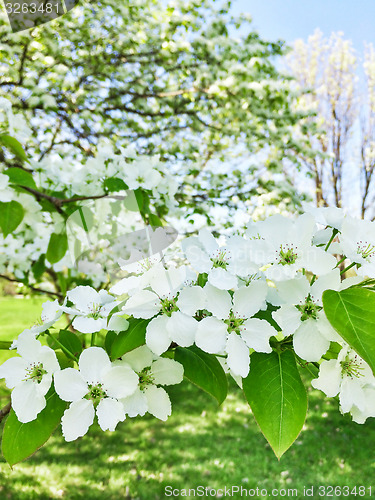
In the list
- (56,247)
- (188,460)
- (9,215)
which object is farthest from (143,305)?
(188,460)

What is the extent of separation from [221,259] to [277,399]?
269 millimetres

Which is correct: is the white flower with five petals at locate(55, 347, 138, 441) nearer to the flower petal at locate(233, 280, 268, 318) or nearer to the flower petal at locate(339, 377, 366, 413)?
the flower petal at locate(233, 280, 268, 318)

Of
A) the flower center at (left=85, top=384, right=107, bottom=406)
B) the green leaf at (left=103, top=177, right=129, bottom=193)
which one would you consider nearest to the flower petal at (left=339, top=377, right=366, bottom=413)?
the flower center at (left=85, top=384, right=107, bottom=406)

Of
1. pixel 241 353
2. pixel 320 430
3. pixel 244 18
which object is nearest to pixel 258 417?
pixel 241 353

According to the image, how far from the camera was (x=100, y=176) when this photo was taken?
196cm

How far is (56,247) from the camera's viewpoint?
1958 millimetres

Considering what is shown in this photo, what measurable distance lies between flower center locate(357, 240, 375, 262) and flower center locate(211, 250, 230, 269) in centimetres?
24

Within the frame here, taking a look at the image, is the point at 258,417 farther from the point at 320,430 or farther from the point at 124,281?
the point at 320,430

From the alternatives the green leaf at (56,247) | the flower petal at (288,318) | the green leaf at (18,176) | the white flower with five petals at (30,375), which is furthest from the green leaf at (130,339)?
the green leaf at (56,247)

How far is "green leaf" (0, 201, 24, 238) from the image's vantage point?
1585 mm

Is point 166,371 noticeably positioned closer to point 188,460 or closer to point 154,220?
point 154,220

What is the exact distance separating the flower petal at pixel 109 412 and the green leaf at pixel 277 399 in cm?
22

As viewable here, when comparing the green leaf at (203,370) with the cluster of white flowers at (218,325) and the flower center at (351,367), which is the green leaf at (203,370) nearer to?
the cluster of white flowers at (218,325)

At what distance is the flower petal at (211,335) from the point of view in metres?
0.70
